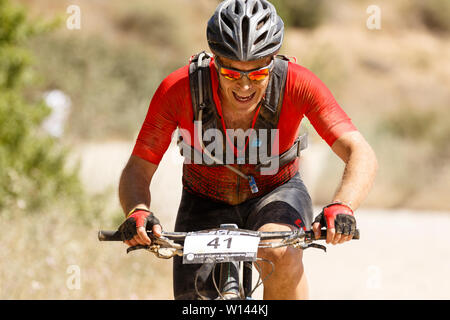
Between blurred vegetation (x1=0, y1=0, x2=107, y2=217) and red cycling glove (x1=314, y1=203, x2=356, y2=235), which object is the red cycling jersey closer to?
red cycling glove (x1=314, y1=203, x2=356, y2=235)

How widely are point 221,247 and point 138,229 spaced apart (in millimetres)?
427

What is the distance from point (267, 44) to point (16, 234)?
5.15 m

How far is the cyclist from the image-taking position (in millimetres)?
3877

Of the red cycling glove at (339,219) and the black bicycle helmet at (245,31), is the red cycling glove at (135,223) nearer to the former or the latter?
the red cycling glove at (339,219)

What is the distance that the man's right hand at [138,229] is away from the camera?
11.5ft

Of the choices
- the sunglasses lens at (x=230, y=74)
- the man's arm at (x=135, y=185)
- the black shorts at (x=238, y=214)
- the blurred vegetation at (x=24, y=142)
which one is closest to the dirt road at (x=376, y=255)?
the blurred vegetation at (x=24, y=142)

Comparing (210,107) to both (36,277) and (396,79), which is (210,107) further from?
(396,79)

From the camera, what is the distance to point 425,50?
2981 cm

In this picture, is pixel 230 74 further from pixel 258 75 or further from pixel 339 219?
pixel 339 219

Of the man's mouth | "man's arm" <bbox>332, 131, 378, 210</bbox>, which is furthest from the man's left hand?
the man's mouth

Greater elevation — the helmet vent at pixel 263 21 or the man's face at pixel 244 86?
the helmet vent at pixel 263 21

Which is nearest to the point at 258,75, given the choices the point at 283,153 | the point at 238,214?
the point at 283,153

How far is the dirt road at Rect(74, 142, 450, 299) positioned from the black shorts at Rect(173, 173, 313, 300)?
3633 millimetres
